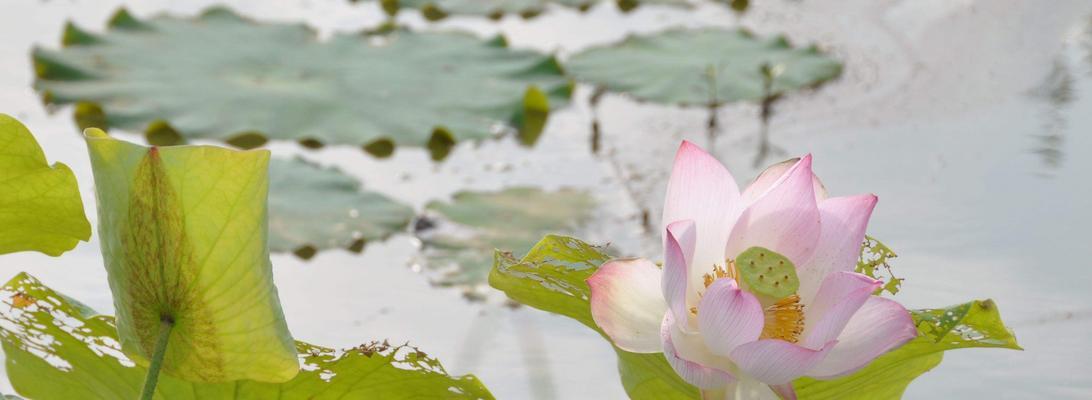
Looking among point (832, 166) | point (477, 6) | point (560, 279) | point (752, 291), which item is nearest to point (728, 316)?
point (752, 291)

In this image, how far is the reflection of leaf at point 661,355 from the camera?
75cm

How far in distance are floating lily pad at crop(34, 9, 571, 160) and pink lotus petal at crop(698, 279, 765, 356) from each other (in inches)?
53.2

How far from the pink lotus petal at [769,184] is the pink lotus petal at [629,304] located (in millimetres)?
67

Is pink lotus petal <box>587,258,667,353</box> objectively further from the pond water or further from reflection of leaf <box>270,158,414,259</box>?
reflection of leaf <box>270,158,414,259</box>

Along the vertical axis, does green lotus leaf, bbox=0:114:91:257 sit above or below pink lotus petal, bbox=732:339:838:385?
above

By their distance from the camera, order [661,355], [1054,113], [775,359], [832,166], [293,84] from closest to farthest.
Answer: [775,359]
[661,355]
[832,166]
[1054,113]
[293,84]

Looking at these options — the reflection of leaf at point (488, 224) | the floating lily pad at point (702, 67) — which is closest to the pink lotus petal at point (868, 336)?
the reflection of leaf at point (488, 224)

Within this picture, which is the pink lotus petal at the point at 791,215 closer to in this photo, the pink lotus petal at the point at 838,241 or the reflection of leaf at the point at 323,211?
the pink lotus petal at the point at 838,241

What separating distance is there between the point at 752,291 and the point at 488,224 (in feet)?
3.47

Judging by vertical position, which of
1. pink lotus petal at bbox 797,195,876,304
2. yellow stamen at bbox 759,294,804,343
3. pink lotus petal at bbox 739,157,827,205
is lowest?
yellow stamen at bbox 759,294,804,343

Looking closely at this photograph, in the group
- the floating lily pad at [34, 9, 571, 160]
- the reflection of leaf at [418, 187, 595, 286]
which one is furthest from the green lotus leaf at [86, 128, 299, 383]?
the floating lily pad at [34, 9, 571, 160]

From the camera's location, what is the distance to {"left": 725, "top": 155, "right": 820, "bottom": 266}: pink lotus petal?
0.70 m

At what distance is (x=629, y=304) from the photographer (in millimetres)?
722

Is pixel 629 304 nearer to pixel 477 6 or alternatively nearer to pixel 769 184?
pixel 769 184
